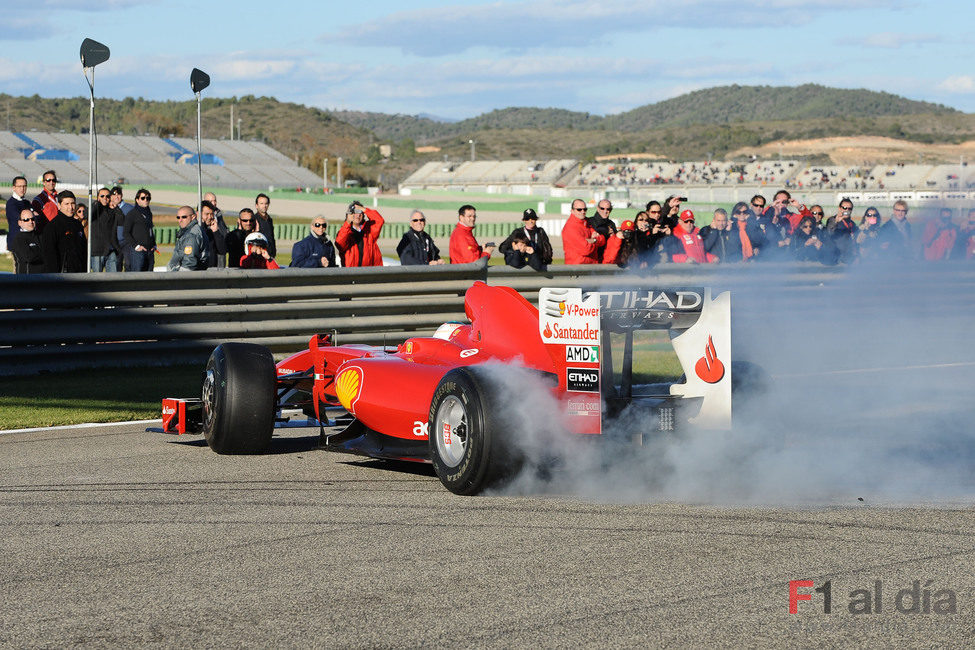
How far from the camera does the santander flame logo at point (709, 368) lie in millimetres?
6961

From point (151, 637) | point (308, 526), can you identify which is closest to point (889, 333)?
point (308, 526)

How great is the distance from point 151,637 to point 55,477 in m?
3.41

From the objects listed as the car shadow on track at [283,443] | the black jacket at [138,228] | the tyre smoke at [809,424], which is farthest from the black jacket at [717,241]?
the car shadow on track at [283,443]

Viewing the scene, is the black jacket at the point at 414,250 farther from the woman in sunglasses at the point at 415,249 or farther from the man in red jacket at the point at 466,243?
the man in red jacket at the point at 466,243

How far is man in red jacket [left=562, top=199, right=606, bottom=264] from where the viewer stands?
15.5 meters

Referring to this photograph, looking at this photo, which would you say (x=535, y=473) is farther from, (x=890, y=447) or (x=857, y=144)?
(x=857, y=144)

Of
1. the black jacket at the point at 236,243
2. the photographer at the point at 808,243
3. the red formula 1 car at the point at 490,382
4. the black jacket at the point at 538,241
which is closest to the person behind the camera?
the red formula 1 car at the point at 490,382

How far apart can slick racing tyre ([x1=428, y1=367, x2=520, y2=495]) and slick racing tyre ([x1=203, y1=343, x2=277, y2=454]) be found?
1.65 m

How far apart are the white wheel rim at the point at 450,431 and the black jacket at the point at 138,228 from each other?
9.83 m

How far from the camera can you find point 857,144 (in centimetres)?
15288

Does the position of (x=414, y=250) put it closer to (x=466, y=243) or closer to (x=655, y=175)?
(x=466, y=243)

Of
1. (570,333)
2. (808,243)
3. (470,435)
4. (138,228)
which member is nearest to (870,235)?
(808,243)

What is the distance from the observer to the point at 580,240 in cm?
1559

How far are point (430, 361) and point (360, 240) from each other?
7.15 m
